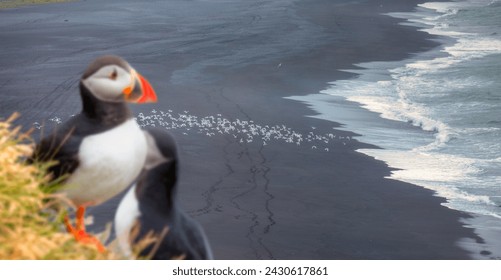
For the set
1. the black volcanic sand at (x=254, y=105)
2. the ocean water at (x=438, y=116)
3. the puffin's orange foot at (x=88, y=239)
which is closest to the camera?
the puffin's orange foot at (x=88, y=239)

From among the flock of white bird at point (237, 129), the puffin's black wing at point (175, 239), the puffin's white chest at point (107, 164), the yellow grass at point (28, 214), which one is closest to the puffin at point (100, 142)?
the puffin's white chest at point (107, 164)

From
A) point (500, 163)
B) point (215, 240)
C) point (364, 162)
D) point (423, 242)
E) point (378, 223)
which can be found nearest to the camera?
point (215, 240)

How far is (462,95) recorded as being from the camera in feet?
142

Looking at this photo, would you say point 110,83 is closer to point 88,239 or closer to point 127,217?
point 127,217

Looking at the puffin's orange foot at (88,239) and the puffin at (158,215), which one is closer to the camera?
the puffin at (158,215)

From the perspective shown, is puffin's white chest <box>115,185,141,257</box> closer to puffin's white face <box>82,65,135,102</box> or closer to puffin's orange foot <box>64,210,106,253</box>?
puffin's orange foot <box>64,210,106,253</box>

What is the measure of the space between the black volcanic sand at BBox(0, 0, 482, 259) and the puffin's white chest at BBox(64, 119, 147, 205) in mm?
10247

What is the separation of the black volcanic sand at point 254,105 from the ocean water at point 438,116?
95 cm

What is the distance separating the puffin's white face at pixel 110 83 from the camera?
679 centimetres

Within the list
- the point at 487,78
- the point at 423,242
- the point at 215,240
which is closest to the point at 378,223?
the point at 423,242

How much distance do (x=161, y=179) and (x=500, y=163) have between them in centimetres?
2393

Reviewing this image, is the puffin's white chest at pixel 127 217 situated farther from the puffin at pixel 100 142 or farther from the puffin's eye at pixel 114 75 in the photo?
the puffin's eye at pixel 114 75
